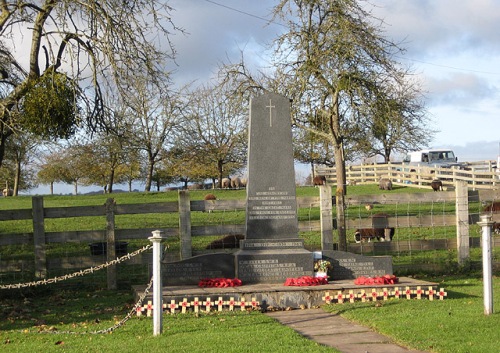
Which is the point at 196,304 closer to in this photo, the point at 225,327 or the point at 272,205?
the point at 225,327

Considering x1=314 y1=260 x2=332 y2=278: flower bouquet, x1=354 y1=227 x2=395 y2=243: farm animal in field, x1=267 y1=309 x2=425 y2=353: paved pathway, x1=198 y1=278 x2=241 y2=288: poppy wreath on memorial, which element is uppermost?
x1=354 y1=227 x2=395 y2=243: farm animal in field

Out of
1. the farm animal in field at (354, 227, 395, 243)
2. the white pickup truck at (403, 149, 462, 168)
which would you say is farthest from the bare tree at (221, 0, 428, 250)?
the white pickup truck at (403, 149, 462, 168)

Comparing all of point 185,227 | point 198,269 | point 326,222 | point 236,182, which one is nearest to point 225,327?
point 198,269

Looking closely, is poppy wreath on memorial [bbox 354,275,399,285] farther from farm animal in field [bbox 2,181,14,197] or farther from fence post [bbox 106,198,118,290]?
farm animal in field [bbox 2,181,14,197]

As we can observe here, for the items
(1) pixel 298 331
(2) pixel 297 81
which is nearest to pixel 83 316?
(1) pixel 298 331

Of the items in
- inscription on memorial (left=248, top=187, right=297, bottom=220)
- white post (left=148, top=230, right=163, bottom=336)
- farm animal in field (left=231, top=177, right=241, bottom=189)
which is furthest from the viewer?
farm animal in field (left=231, top=177, right=241, bottom=189)

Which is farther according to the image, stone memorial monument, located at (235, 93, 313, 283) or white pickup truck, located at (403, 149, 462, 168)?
white pickup truck, located at (403, 149, 462, 168)

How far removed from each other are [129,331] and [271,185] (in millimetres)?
4715

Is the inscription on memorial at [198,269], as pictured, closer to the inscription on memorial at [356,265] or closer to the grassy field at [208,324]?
the grassy field at [208,324]

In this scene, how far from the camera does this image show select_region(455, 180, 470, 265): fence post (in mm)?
16172

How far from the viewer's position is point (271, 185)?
13.6 meters

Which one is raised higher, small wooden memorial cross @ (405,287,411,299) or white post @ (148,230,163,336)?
white post @ (148,230,163,336)

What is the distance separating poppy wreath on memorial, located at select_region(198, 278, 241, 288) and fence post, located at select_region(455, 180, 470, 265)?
19.4 feet

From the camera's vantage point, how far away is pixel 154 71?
47.1 ft
